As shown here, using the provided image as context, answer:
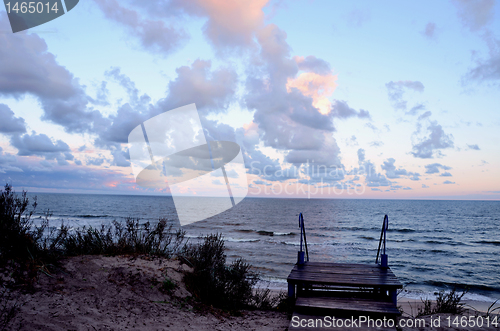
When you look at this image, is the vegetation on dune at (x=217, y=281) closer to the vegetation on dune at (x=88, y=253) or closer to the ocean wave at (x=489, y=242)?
the vegetation on dune at (x=88, y=253)

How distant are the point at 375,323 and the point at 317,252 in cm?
1713

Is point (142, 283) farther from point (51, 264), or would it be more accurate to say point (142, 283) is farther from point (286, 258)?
point (286, 258)

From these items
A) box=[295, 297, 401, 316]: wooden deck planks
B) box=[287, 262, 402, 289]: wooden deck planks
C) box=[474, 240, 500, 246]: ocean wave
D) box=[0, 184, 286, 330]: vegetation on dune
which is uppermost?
box=[0, 184, 286, 330]: vegetation on dune

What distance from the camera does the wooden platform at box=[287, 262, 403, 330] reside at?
4.96 metres

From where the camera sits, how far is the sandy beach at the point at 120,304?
12.8 ft

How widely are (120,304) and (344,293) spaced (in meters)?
4.26

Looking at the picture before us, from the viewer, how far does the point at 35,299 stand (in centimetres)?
418

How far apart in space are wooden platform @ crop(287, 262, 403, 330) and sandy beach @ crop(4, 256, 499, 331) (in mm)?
652

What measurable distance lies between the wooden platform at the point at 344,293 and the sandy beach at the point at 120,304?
2.14 ft

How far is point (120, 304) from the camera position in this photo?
4.57 m

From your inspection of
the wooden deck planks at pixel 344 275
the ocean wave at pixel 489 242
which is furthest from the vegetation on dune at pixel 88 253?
the ocean wave at pixel 489 242

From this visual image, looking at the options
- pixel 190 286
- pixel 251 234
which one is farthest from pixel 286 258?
pixel 190 286

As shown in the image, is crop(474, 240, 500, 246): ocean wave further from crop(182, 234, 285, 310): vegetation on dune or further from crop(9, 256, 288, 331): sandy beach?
crop(9, 256, 288, 331): sandy beach

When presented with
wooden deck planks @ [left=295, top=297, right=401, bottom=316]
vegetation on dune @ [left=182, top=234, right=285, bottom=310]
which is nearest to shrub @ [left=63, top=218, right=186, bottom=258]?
vegetation on dune @ [left=182, top=234, right=285, bottom=310]
